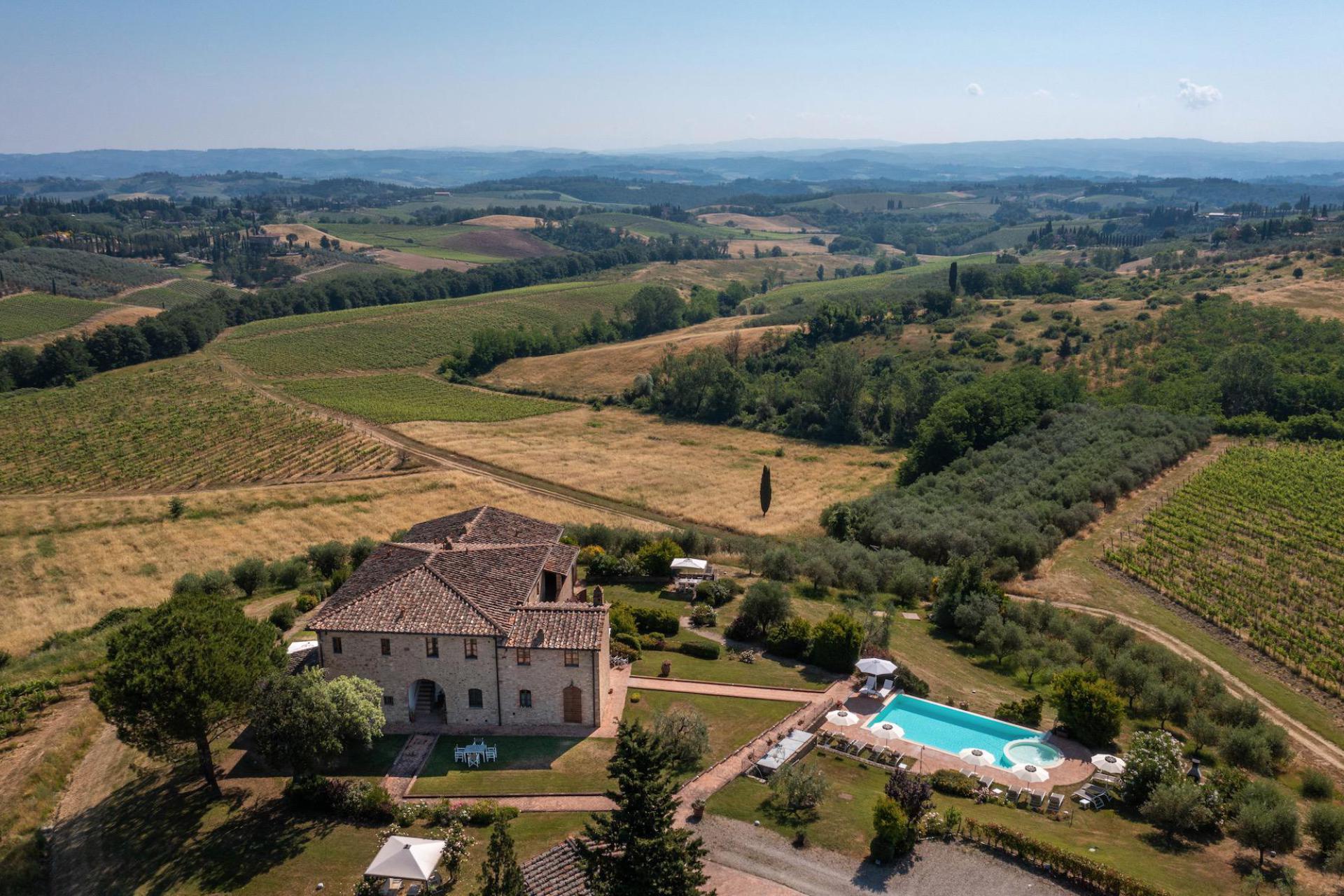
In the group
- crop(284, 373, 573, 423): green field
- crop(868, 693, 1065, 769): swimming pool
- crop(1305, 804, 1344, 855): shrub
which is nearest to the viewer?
crop(1305, 804, 1344, 855): shrub

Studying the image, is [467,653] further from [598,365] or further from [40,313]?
[40,313]

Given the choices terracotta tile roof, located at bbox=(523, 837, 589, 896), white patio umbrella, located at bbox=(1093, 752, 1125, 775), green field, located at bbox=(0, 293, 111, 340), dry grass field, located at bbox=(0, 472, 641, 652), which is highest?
green field, located at bbox=(0, 293, 111, 340)

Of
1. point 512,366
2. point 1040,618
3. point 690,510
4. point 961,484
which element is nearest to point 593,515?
point 690,510

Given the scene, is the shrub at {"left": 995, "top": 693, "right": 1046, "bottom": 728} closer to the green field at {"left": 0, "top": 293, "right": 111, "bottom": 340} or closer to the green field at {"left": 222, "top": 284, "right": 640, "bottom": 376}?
the green field at {"left": 222, "top": 284, "right": 640, "bottom": 376}

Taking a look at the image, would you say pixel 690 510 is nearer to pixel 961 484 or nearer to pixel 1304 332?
pixel 961 484

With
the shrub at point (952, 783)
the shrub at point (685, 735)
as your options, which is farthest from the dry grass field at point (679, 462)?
the shrub at point (952, 783)

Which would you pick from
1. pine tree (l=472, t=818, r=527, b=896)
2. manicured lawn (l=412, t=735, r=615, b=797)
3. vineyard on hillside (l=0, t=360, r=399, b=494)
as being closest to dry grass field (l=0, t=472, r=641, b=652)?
vineyard on hillside (l=0, t=360, r=399, b=494)

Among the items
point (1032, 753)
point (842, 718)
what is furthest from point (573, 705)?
point (1032, 753)
